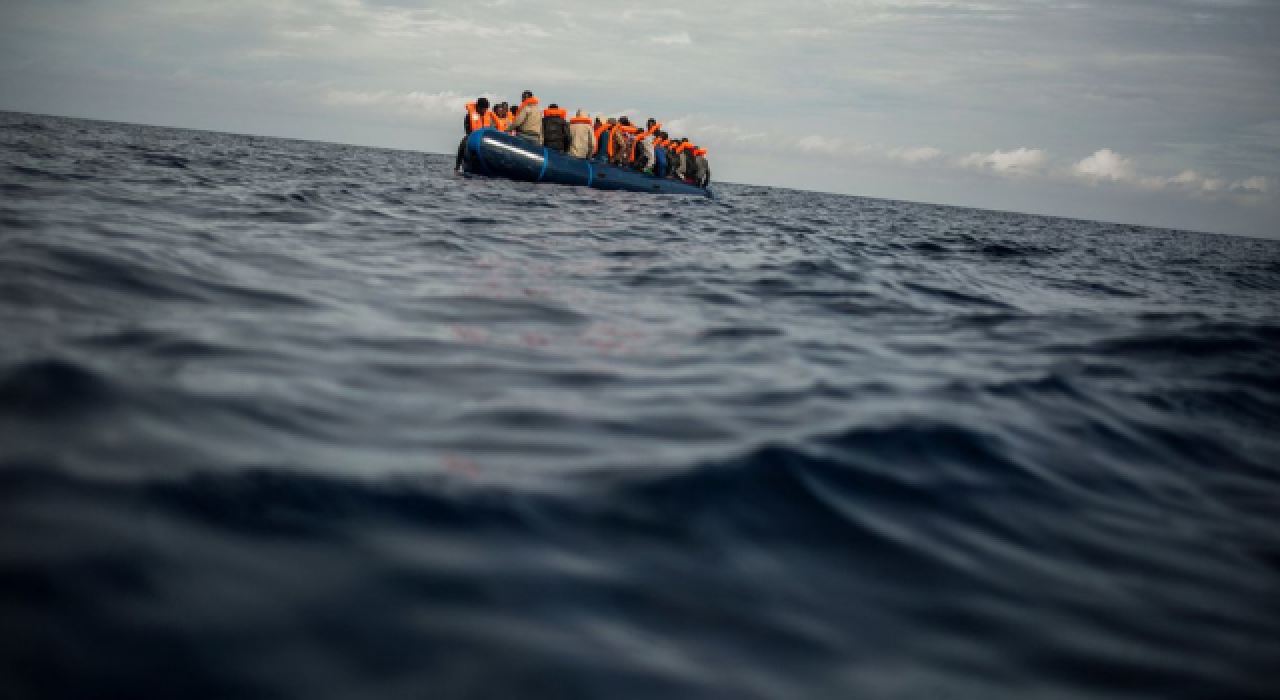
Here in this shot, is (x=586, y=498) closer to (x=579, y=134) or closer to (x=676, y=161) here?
(x=579, y=134)

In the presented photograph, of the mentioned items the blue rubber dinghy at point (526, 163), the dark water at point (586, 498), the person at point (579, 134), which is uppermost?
the person at point (579, 134)

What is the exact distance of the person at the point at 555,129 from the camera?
20.2 metres

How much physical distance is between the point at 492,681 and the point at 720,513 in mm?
1031

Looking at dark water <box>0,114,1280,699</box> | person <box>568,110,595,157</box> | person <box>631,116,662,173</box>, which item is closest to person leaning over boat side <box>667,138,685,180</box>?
person <box>631,116,662,173</box>

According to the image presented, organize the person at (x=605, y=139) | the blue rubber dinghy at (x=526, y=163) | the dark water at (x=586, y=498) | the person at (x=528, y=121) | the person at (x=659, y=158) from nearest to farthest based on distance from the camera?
the dark water at (x=586, y=498) < the blue rubber dinghy at (x=526, y=163) < the person at (x=528, y=121) < the person at (x=605, y=139) < the person at (x=659, y=158)

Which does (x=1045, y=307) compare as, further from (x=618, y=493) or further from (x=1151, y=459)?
(x=618, y=493)

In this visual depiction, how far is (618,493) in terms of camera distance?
245 centimetres

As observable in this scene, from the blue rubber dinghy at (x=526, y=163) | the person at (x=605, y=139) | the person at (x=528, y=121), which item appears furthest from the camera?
the person at (x=605, y=139)

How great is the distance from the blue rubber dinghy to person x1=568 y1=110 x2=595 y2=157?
1323 millimetres

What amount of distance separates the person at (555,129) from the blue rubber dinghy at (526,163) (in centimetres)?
164

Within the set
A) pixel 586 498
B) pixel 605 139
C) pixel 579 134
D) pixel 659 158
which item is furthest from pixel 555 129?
pixel 586 498

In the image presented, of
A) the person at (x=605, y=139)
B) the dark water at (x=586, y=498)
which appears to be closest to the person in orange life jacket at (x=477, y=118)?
the person at (x=605, y=139)

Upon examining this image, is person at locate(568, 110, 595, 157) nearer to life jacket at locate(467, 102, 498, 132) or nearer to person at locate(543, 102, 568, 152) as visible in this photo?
person at locate(543, 102, 568, 152)

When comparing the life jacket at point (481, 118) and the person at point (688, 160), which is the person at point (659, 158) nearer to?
the person at point (688, 160)
